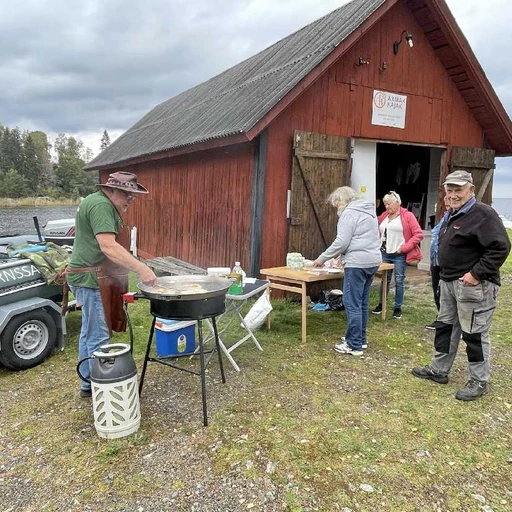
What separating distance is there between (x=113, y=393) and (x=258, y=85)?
20.9 feet

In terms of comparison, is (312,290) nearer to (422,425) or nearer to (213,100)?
(422,425)

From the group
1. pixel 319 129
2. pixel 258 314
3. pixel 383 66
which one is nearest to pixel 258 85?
pixel 319 129

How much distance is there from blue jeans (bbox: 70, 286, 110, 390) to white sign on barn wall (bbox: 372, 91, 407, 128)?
575 cm

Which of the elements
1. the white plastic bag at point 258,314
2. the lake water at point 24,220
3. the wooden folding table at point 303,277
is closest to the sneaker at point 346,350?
the wooden folding table at point 303,277

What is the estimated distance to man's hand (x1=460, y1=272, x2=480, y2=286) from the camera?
344 centimetres

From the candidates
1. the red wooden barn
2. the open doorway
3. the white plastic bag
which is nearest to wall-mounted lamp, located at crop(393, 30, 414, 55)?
the red wooden barn

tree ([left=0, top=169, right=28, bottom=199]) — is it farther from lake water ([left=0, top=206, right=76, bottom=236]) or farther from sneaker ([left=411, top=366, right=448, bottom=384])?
sneaker ([left=411, top=366, right=448, bottom=384])

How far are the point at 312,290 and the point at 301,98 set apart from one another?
296 cm

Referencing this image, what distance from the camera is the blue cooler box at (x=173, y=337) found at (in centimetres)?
440

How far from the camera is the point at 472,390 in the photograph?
12.2 feet

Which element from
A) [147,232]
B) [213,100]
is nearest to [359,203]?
[213,100]

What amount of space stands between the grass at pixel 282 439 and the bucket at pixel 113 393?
0.11 meters

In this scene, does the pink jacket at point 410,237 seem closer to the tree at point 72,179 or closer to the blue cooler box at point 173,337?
the blue cooler box at point 173,337

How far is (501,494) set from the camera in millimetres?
2582
